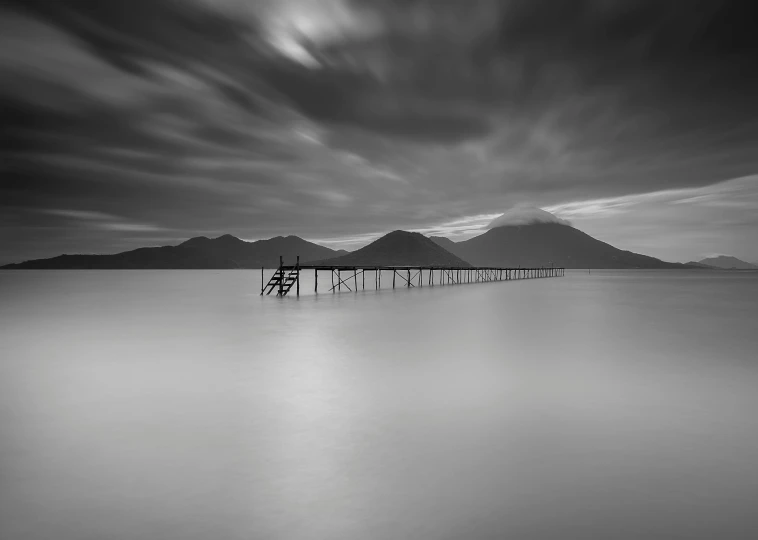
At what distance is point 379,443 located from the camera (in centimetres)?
705

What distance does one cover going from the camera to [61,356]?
49.0 feet

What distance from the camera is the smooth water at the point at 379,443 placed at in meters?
4.80

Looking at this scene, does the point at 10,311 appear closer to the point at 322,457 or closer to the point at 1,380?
the point at 1,380

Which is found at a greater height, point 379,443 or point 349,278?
point 349,278

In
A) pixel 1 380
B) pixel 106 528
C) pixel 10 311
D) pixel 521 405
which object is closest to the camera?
pixel 106 528

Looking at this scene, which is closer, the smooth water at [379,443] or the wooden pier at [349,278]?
the smooth water at [379,443]

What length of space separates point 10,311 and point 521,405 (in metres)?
37.4

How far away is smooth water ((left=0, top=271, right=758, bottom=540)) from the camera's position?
4.80 metres

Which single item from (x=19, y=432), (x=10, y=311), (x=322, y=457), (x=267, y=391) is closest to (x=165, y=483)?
(x=322, y=457)

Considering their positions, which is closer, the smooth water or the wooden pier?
the smooth water

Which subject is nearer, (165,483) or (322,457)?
(165,483)

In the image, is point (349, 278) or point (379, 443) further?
point (349, 278)

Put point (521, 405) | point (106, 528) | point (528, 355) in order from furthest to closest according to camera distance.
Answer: point (528, 355) → point (521, 405) → point (106, 528)

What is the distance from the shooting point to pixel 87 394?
1010cm
